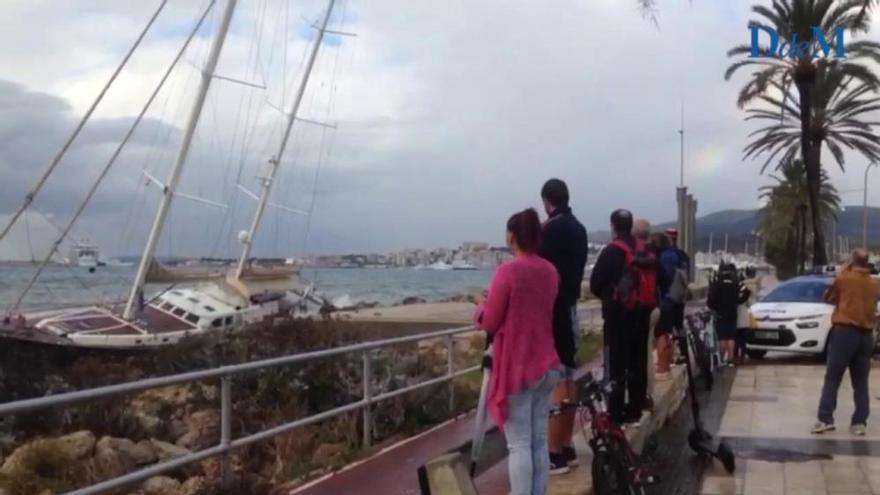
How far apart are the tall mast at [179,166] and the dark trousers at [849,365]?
19807 mm

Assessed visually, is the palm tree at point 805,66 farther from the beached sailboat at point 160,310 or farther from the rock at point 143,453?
the rock at point 143,453

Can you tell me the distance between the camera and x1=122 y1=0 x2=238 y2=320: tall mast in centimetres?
2798

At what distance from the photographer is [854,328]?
432 inches

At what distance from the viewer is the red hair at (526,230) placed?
6.05 m

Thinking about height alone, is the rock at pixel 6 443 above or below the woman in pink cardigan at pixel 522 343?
below

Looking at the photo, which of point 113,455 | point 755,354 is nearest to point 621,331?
point 113,455

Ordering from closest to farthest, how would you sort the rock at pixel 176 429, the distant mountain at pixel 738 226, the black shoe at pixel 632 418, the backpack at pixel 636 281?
the backpack at pixel 636 281 < the black shoe at pixel 632 418 < the rock at pixel 176 429 < the distant mountain at pixel 738 226

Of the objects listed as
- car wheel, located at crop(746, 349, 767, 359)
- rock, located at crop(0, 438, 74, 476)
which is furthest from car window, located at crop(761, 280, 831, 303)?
rock, located at crop(0, 438, 74, 476)

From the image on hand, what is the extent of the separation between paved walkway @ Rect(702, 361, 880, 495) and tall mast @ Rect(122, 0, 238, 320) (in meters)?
16.6

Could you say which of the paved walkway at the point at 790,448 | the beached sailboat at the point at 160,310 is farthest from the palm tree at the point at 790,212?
the paved walkway at the point at 790,448

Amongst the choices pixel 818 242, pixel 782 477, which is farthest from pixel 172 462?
pixel 818 242

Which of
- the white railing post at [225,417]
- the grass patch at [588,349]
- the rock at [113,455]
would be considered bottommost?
the rock at [113,455]

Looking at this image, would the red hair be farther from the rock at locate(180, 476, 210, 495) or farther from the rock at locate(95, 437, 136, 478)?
the rock at locate(95, 437, 136, 478)

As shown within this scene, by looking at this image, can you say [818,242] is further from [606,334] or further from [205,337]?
[606,334]
